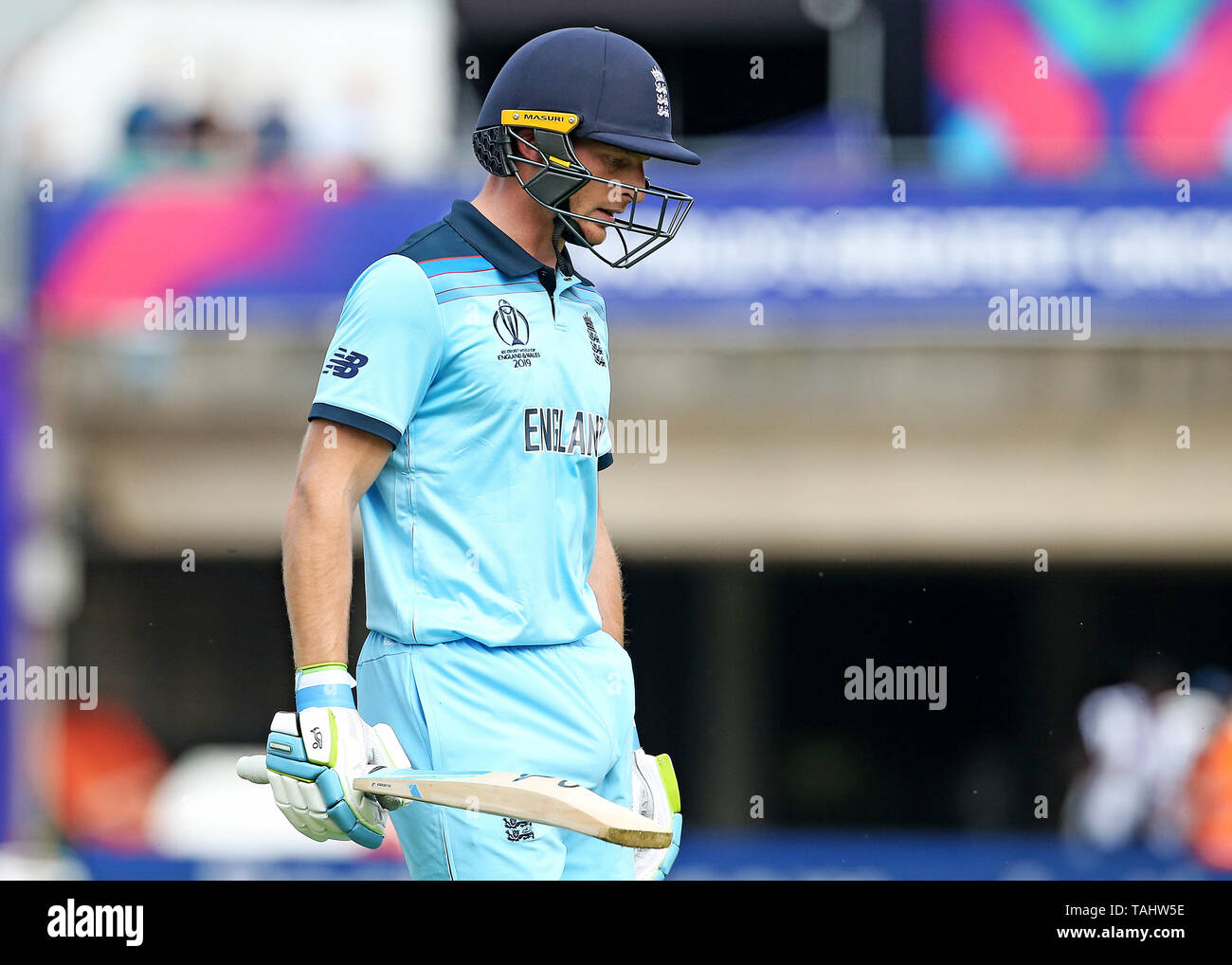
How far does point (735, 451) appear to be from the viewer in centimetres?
1074

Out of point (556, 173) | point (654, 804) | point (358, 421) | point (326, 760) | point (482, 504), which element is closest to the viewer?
point (326, 760)

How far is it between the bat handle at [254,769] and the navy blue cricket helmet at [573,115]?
111cm

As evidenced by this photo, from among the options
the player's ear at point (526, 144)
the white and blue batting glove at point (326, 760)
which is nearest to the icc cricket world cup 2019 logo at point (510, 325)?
the player's ear at point (526, 144)

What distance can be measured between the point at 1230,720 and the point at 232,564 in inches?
233

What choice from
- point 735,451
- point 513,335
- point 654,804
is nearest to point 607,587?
point 654,804

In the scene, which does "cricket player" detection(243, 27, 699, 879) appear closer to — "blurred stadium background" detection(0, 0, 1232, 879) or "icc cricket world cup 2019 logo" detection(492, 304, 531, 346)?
"icc cricket world cup 2019 logo" detection(492, 304, 531, 346)

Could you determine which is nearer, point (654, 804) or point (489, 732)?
point (489, 732)

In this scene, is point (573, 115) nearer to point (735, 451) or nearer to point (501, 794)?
point (501, 794)

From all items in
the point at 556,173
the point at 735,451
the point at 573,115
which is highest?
the point at 573,115

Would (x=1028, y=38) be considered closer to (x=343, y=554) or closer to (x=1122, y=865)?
(x=1122, y=865)

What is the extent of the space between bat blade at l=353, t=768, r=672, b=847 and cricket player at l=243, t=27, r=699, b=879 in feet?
0.21

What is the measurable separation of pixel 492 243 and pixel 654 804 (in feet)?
3.83

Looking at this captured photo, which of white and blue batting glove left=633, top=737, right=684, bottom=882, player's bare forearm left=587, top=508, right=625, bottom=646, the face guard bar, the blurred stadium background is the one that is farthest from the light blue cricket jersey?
the blurred stadium background
